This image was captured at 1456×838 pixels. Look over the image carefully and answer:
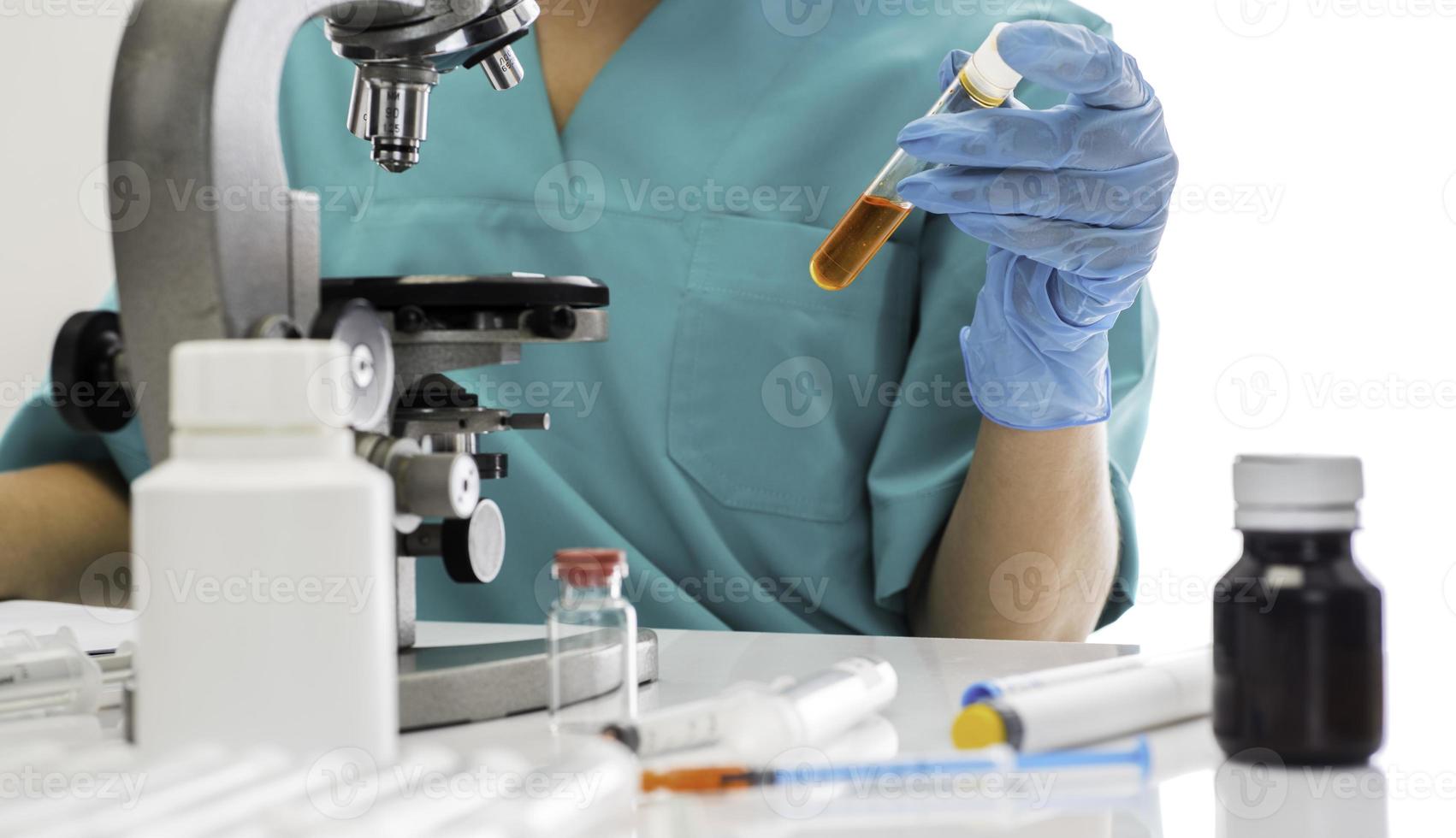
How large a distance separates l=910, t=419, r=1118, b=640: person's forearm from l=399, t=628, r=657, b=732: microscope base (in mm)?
453

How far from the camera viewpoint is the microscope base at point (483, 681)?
602mm

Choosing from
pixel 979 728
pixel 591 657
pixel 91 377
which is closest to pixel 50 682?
pixel 91 377

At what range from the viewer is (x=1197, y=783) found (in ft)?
1.67

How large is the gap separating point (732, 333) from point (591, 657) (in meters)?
0.49

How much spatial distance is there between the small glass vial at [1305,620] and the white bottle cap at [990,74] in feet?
1.24

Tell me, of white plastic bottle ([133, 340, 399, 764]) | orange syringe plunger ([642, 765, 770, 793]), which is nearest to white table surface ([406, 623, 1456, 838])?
Answer: orange syringe plunger ([642, 765, 770, 793])

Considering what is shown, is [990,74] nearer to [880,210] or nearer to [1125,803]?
[880,210]

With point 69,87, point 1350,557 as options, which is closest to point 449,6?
point 1350,557

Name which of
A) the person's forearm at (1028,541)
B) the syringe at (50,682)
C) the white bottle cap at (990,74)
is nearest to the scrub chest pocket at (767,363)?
the person's forearm at (1028,541)

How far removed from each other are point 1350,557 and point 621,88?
2.60ft

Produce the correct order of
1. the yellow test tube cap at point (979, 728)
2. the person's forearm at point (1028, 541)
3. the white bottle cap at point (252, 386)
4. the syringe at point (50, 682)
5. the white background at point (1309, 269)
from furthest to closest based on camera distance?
the white background at point (1309, 269) → the person's forearm at point (1028, 541) → the syringe at point (50, 682) → the yellow test tube cap at point (979, 728) → the white bottle cap at point (252, 386)

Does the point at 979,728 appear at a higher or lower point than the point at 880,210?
lower

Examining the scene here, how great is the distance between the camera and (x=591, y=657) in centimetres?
65

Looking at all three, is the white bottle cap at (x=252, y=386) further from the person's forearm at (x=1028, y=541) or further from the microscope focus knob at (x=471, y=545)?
the person's forearm at (x=1028, y=541)
